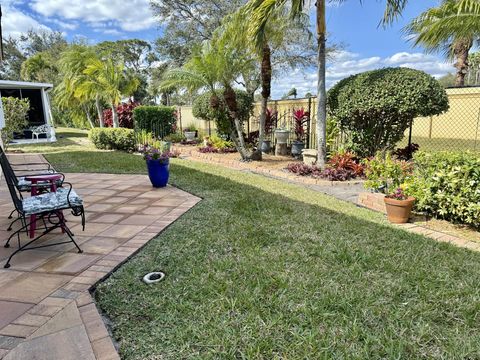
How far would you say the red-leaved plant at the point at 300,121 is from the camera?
951 cm

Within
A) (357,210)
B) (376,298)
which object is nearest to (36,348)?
(376,298)

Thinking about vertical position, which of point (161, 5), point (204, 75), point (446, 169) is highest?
point (161, 5)

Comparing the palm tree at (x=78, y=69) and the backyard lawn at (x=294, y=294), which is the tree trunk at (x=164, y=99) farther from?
the backyard lawn at (x=294, y=294)

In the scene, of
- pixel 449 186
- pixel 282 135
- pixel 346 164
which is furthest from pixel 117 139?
pixel 449 186

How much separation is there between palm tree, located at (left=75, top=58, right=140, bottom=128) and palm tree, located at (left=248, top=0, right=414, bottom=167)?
25.9 feet

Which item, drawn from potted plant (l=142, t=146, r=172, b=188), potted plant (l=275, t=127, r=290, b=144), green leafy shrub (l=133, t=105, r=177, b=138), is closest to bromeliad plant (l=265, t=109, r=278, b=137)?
potted plant (l=275, t=127, r=290, b=144)

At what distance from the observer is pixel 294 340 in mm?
1982

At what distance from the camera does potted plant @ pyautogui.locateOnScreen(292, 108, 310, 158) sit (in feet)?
31.0

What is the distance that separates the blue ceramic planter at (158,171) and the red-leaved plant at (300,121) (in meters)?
5.02

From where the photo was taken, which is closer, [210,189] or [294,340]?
[294,340]

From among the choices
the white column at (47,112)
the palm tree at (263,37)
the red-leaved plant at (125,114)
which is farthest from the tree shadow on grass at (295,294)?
the white column at (47,112)

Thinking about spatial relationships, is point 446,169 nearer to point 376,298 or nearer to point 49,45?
point 376,298

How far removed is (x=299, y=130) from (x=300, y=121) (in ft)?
0.92

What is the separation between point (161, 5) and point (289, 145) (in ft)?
47.2
